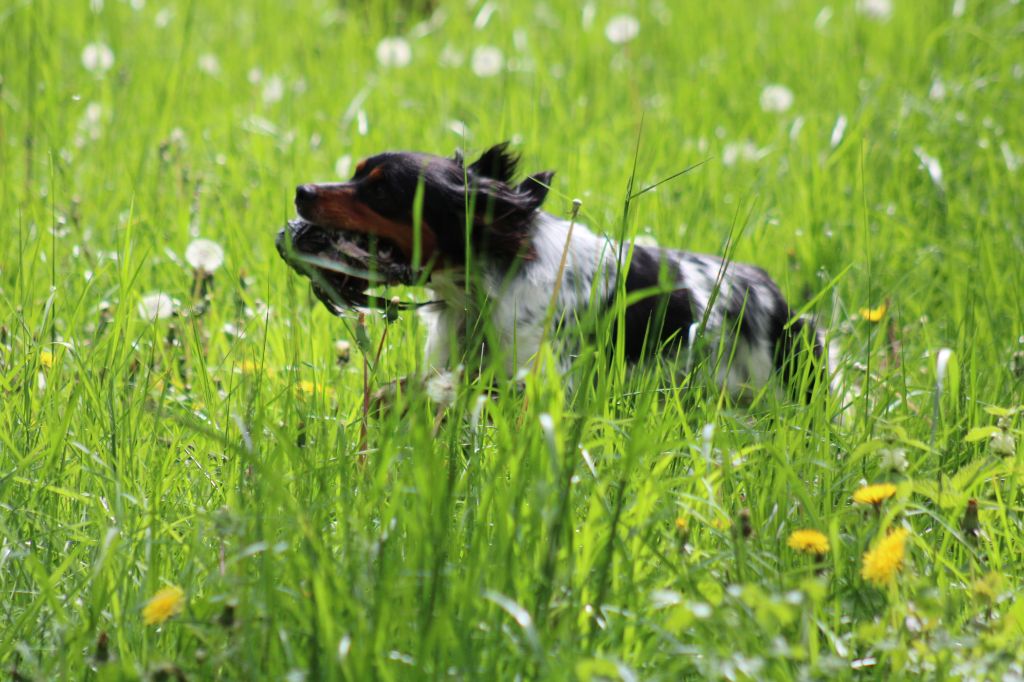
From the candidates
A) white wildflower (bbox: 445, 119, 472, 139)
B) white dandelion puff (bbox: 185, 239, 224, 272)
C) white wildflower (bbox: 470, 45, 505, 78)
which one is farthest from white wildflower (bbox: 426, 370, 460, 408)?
white wildflower (bbox: 470, 45, 505, 78)

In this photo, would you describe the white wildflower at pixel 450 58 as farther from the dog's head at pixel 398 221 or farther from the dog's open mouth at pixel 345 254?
the dog's open mouth at pixel 345 254

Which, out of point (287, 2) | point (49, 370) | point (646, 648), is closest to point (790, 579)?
point (646, 648)

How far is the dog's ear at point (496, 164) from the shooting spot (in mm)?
3604

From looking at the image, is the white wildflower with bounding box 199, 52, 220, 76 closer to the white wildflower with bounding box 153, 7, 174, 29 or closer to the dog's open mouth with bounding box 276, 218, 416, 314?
the white wildflower with bounding box 153, 7, 174, 29

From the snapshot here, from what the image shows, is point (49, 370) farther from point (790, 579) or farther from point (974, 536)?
point (974, 536)

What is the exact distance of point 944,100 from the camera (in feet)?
18.6

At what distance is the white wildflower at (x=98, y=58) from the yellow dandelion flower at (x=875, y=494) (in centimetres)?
453

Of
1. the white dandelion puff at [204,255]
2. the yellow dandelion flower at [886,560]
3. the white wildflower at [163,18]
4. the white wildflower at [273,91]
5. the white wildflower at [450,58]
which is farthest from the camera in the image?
the white wildflower at [163,18]

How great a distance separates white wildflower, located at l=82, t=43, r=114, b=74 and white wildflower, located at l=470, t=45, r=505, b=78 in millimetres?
1721

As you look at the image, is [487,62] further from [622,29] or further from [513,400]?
[513,400]

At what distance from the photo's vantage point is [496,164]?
143 inches

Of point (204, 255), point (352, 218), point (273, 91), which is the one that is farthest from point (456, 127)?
point (352, 218)

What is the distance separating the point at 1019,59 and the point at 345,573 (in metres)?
5.26

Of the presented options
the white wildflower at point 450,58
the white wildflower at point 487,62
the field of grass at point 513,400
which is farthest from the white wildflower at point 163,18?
the white wildflower at point 487,62
